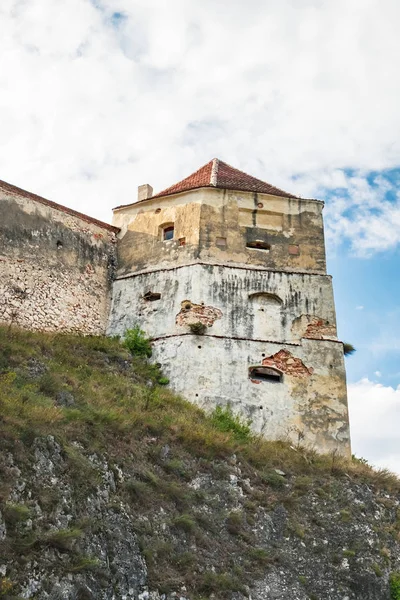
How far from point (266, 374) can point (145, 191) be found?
955 centimetres

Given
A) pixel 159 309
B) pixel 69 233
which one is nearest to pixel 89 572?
pixel 159 309

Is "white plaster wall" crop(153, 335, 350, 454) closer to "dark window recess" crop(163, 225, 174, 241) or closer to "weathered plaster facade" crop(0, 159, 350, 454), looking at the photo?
"weathered plaster facade" crop(0, 159, 350, 454)

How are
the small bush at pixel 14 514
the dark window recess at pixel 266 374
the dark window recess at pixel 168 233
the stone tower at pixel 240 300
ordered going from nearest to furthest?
the small bush at pixel 14 514 → the stone tower at pixel 240 300 → the dark window recess at pixel 266 374 → the dark window recess at pixel 168 233

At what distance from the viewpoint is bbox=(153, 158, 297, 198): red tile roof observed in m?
24.3

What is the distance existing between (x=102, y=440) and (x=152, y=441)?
1707 millimetres

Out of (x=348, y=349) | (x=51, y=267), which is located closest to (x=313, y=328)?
(x=348, y=349)

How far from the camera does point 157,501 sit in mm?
14148

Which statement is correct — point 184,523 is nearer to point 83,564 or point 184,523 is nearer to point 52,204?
point 83,564

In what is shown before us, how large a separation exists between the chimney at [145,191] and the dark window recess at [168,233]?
2.92 m

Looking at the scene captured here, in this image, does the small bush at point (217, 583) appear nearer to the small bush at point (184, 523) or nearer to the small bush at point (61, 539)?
the small bush at point (184, 523)

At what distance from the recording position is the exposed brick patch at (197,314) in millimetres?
21547

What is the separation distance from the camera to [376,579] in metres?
15.4

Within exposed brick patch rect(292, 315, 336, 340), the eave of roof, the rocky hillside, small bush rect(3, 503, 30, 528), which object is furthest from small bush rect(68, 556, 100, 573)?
the eave of roof

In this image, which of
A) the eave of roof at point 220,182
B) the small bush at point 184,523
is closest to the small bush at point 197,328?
the eave of roof at point 220,182
